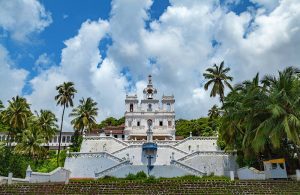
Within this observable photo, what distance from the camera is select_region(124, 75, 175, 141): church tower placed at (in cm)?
6084

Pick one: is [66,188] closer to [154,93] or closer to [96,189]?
[96,189]

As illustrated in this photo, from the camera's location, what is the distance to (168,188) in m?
22.6

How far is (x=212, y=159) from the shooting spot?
1603 inches

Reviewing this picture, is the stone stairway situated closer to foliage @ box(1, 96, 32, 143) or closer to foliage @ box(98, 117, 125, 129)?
foliage @ box(1, 96, 32, 143)

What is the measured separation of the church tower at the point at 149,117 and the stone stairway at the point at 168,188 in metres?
36.4

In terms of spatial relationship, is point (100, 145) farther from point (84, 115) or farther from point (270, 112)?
point (270, 112)

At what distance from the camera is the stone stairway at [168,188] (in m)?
22.2

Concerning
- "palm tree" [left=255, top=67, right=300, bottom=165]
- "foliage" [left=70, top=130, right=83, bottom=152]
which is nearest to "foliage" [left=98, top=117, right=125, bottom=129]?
"foliage" [left=70, top=130, right=83, bottom=152]

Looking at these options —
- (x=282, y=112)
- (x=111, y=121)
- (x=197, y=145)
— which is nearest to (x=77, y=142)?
(x=197, y=145)

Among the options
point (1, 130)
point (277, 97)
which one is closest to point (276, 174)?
point (277, 97)

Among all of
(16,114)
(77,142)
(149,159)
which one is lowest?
(149,159)

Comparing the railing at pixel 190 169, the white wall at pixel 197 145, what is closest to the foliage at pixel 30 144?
the white wall at pixel 197 145

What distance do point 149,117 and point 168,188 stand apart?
1574 inches

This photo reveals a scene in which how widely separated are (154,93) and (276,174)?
4194cm
